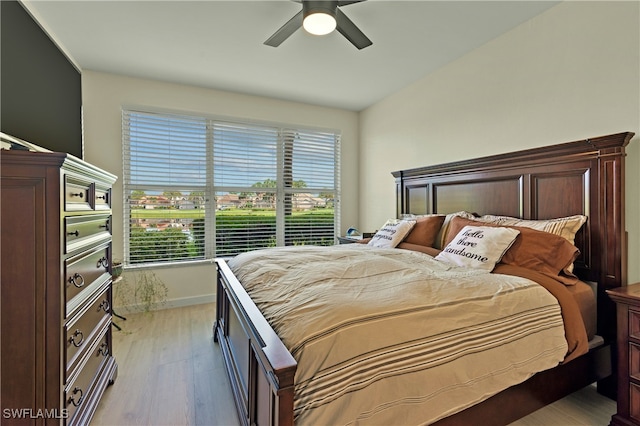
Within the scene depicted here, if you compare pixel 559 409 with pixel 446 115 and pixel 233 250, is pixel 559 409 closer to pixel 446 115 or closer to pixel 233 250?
pixel 446 115

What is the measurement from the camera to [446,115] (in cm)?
321

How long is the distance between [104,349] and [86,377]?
37cm

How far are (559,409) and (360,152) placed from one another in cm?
373

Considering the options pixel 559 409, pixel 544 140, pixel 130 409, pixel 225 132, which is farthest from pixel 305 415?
pixel 225 132

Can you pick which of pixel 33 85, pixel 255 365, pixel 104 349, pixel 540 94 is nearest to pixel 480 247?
pixel 540 94

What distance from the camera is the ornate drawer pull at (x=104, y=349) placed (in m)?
1.85

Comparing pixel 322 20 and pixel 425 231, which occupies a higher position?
pixel 322 20

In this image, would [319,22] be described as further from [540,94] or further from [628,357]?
[628,357]

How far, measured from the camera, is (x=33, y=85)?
2066mm

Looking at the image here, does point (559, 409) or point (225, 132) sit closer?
point (559, 409)

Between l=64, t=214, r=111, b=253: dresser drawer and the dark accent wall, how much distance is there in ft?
2.61

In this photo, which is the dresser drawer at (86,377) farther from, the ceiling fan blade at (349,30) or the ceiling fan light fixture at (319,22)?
the ceiling fan blade at (349,30)

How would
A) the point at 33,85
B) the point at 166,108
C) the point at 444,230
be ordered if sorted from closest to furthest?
the point at 33,85 < the point at 444,230 < the point at 166,108

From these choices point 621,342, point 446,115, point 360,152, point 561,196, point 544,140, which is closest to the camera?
point 621,342
